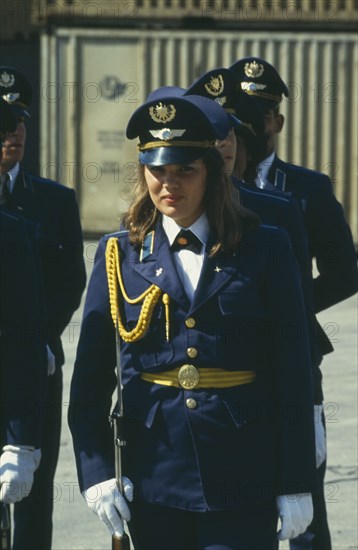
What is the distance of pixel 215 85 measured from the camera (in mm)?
4992

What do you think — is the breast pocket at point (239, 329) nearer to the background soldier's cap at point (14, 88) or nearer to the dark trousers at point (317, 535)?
the dark trousers at point (317, 535)

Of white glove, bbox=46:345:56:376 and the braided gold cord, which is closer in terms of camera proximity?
the braided gold cord

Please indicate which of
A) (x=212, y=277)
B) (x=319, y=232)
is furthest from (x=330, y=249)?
(x=212, y=277)

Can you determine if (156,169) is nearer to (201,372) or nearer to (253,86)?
(201,372)

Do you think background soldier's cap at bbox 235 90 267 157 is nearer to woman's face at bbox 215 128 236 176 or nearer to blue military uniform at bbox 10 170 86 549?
woman's face at bbox 215 128 236 176

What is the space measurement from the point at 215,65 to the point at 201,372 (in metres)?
13.3

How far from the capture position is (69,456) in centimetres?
748

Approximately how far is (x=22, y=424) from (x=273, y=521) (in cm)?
91

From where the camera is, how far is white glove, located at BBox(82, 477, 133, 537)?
3.74 metres

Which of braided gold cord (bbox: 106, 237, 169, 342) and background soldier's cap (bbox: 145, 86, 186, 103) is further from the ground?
background soldier's cap (bbox: 145, 86, 186, 103)

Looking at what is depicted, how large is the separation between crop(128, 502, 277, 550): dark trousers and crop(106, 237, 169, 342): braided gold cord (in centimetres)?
46

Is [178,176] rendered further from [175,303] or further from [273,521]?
[273,521]

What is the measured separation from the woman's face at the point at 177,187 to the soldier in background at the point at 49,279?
1508 millimetres

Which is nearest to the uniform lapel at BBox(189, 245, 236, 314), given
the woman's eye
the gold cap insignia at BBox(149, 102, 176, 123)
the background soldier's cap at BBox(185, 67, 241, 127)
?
the woman's eye
